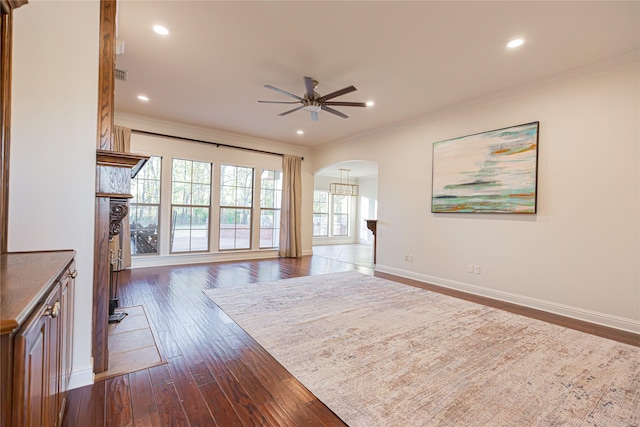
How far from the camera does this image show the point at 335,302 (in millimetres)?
3604

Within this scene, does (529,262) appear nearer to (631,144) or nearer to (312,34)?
(631,144)

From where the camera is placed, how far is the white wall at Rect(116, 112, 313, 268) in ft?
18.1

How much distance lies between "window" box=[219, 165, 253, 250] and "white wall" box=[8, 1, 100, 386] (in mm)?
4730

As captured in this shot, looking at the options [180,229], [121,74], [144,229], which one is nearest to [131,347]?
[121,74]

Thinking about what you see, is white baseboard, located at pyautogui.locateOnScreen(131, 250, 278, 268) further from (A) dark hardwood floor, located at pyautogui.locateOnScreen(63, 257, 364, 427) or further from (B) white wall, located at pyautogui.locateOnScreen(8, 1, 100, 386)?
(B) white wall, located at pyautogui.locateOnScreen(8, 1, 100, 386)

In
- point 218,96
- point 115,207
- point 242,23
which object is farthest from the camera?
point 218,96

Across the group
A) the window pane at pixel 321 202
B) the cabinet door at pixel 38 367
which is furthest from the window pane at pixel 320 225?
the cabinet door at pixel 38 367

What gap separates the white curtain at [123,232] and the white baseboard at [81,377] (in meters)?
3.71

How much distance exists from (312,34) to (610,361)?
3.88m

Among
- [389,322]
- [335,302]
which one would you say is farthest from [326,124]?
[389,322]

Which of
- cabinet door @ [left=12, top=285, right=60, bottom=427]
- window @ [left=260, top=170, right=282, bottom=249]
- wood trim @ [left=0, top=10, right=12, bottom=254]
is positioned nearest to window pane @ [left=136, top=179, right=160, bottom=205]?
window @ [left=260, top=170, right=282, bottom=249]

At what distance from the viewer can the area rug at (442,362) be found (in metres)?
1.66

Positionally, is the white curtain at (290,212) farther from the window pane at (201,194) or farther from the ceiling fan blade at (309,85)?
the ceiling fan blade at (309,85)

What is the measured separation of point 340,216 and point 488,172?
762 cm
